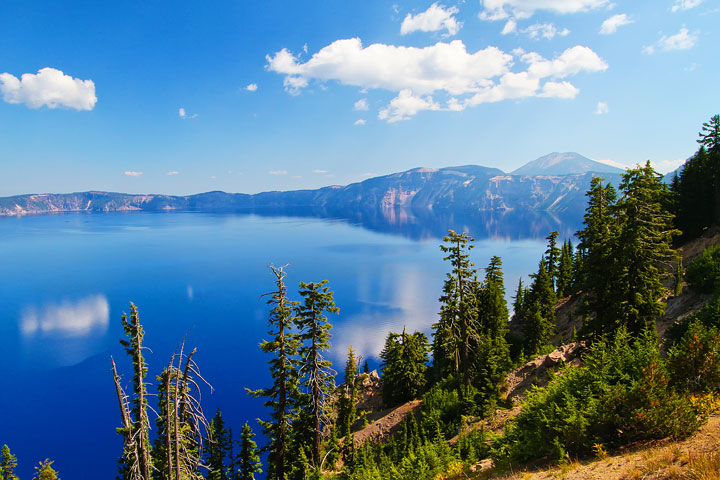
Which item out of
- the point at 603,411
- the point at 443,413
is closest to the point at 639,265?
the point at 603,411

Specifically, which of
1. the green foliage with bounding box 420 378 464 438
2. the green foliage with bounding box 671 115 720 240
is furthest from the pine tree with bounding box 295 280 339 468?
the green foliage with bounding box 671 115 720 240

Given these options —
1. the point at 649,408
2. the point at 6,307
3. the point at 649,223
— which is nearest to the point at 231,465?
the point at 649,408

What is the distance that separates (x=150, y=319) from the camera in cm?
7256

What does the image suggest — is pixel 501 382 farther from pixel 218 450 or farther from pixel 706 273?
pixel 218 450

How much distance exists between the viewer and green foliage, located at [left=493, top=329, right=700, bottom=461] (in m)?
8.62

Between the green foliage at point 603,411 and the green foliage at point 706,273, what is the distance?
20583mm

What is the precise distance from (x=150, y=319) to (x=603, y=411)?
264 feet

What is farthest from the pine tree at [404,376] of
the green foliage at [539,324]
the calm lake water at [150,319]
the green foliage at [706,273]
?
the green foliage at [706,273]

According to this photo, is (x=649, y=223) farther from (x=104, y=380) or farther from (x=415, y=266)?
(x=415, y=266)

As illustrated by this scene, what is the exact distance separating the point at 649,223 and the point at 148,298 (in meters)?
97.1

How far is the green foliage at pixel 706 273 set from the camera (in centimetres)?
2512

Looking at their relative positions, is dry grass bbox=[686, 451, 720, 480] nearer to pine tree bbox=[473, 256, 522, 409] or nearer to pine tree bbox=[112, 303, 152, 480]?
pine tree bbox=[112, 303, 152, 480]

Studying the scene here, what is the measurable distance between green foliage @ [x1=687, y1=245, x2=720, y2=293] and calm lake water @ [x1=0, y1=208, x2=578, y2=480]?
42367mm

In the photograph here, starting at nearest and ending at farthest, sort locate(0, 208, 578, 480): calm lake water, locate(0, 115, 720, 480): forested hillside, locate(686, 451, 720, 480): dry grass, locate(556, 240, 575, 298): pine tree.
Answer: locate(686, 451, 720, 480): dry grass
locate(0, 115, 720, 480): forested hillside
locate(0, 208, 578, 480): calm lake water
locate(556, 240, 575, 298): pine tree
